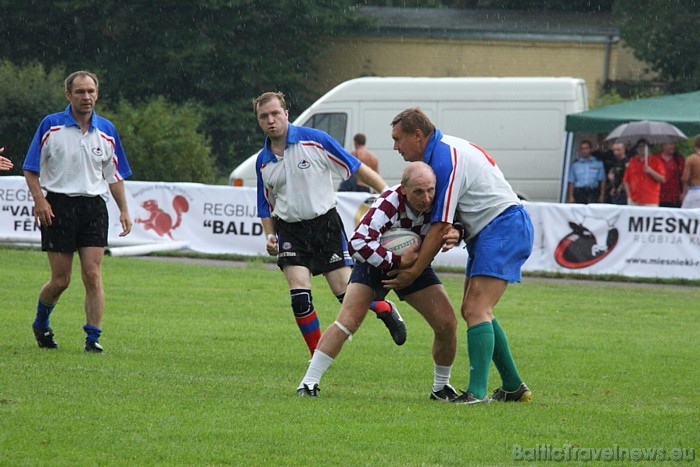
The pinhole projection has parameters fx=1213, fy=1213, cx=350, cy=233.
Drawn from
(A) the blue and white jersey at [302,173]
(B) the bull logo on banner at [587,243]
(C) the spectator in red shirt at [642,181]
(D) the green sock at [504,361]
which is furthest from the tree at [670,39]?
(D) the green sock at [504,361]

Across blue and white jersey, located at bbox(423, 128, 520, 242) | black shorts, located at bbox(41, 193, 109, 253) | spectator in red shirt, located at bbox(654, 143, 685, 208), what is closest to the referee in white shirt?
black shorts, located at bbox(41, 193, 109, 253)

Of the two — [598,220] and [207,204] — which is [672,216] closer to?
[598,220]

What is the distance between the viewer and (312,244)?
8789 mm

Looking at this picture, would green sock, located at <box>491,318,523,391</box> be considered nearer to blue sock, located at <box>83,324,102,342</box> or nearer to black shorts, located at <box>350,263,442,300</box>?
black shorts, located at <box>350,263,442,300</box>

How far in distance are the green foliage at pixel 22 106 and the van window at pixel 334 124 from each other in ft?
30.6

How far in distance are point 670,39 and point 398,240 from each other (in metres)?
39.1

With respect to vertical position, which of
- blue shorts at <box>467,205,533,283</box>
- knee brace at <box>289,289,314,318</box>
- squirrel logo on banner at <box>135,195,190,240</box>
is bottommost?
squirrel logo on banner at <box>135,195,190,240</box>

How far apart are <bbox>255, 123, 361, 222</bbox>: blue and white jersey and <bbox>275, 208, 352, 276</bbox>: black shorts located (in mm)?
63

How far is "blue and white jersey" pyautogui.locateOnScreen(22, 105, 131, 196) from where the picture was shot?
920 centimetres

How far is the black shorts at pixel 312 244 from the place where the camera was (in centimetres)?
876

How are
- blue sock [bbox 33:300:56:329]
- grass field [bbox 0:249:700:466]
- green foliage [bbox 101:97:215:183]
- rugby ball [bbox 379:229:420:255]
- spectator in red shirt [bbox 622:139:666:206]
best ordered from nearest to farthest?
grass field [bbox 0:249:700:466] < rugby ball [bbox 379:229:420:255] < blue sock [bbox 33:300:56:329] < spectator in red shirt [bbox 622:139:666:206] < green foliage [bbox 101:97:215:183]

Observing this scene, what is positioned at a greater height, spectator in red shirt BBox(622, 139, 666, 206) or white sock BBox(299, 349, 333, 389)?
white sock BBox(299, 349, 333, 389)

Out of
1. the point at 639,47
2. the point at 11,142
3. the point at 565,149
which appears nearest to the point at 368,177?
the point at 565,149

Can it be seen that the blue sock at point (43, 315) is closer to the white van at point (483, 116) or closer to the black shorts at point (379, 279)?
the black shorts at point (379, 279)
